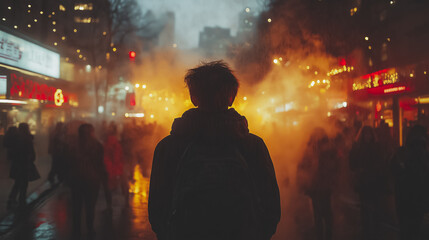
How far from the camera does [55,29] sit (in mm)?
16469

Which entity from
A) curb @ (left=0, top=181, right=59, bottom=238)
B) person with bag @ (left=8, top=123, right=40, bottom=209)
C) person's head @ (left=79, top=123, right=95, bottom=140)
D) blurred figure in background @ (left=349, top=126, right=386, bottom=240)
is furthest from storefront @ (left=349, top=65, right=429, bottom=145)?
person with bag @ (left=8, top=123, right=40, bottom=209)

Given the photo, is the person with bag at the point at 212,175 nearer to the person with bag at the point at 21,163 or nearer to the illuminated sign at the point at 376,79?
the person with bag at the point at 21,163

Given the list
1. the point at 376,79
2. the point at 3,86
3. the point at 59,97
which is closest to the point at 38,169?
the point at 3,86

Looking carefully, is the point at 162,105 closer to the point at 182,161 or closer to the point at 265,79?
the point at 265,79

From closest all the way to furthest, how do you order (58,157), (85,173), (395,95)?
(85,173) < (58,157) < (395,95)

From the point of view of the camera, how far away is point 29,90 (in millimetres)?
10055

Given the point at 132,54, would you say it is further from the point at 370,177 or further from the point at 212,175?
the point at 212,175

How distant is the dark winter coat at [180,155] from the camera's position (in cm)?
141

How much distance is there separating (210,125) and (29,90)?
33.7 feet

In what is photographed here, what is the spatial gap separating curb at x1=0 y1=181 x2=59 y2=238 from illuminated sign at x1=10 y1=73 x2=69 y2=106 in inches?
102

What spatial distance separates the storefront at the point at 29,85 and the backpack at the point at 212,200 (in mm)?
8677

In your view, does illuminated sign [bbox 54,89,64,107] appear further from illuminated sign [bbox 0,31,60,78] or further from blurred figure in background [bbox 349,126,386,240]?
blurred figure in background [bbox 349,126,386,240]

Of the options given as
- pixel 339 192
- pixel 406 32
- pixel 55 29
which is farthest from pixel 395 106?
pixel 55 29

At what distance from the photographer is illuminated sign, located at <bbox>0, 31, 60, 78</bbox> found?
334 inches
